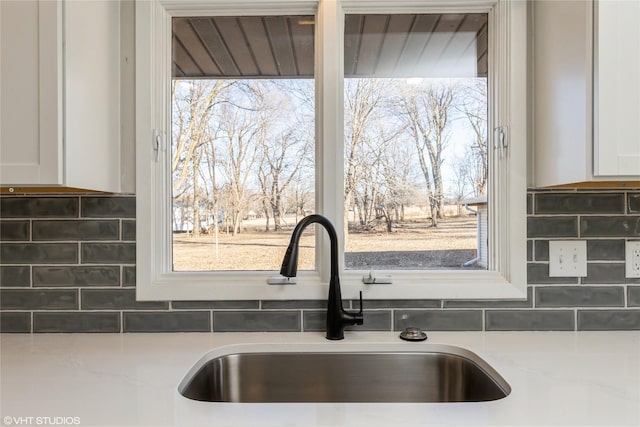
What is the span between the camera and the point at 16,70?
104 centimetres

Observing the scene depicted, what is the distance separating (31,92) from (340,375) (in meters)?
1.16

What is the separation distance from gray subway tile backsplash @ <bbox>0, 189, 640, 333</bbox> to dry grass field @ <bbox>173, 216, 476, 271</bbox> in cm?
15

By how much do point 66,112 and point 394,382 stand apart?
1204 mm

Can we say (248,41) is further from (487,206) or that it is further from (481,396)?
(481,396)

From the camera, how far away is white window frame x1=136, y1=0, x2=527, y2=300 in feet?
4.54

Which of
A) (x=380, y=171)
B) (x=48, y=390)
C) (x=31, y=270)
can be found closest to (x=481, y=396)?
(x=380, y=171)

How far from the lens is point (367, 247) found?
1470 millimetres

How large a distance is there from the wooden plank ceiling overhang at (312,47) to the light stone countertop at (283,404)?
3.03ft

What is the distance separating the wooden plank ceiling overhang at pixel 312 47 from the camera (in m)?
1.46

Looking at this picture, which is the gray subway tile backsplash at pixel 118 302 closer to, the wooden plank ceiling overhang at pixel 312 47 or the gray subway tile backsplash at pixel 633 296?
the wooden plank ceiling overhang at pixel 312 47

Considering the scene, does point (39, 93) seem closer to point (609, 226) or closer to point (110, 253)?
point (110, 253)

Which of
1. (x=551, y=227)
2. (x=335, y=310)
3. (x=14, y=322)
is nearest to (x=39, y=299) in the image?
(x=14, y=322)

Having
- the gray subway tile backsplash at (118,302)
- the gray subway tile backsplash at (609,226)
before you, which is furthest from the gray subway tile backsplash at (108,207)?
the gray subway tile backsplash at (609,226)

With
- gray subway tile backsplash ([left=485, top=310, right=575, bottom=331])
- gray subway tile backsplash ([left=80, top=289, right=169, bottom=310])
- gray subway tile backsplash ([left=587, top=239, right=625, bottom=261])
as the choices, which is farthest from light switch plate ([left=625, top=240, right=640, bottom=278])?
gray subway tile backsplash ([left=80, top=289, right=169, bottom=310])
